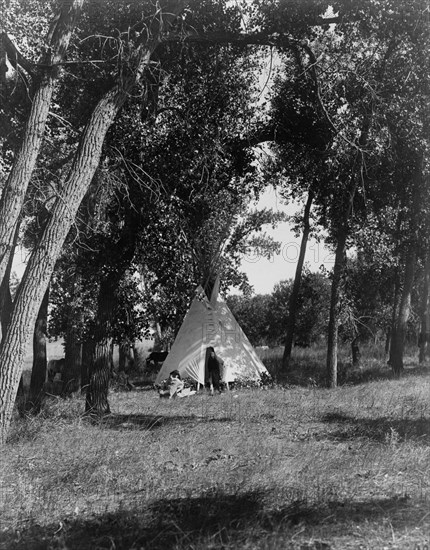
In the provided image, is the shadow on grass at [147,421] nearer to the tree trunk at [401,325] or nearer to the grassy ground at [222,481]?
the grassy ground at [222,481]

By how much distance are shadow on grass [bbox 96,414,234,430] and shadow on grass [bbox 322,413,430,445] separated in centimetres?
209

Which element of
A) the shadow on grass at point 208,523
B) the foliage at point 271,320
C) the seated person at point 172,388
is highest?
the foliage at point 271,320

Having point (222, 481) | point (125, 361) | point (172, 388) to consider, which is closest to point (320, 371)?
point (172, 388)

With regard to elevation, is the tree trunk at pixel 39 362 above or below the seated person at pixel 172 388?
above

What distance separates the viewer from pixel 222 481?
604 centimetres

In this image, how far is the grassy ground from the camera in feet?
14.8

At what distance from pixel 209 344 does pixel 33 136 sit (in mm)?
12389

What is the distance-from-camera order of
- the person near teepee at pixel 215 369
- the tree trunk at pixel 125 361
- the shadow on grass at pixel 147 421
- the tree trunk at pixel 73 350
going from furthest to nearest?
the tree trunk at pixel 125 361 < the tree trunk at pixel 73 350 < the person near teepee at pixel 215 369 < the shadow on grass at pixel 147 421

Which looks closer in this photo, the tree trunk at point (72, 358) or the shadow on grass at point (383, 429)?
the shadow on grass at point (383, 429)

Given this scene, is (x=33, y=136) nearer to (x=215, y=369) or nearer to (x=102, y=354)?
(x=102, y=354)

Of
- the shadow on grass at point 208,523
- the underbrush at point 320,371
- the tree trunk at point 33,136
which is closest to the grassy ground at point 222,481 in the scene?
the shadow on grass at point 208,523

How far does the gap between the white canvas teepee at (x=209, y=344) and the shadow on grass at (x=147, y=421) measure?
7.68m

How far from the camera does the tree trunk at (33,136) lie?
8055 millimetres

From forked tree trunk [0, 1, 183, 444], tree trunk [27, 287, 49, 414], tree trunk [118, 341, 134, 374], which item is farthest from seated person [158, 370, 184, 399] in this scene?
tree trunk [118, 341, 134, 374]
